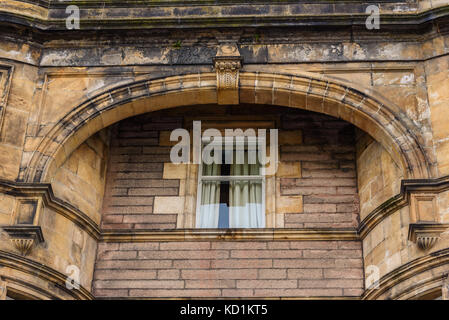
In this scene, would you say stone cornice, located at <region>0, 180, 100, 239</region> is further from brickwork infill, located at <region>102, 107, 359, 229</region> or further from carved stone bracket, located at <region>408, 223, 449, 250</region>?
carved stone bracket, located at <region>408, 223, 449, 250</region>

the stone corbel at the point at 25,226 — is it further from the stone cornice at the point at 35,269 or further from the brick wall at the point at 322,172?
the brick wall at the point at 322,172

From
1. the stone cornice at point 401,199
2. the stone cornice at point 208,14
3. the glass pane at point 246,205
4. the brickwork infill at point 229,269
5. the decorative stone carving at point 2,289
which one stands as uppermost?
the stone cornice at point 208,14

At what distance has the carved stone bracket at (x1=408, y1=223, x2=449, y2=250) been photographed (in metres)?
13.0

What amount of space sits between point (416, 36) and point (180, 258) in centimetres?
485

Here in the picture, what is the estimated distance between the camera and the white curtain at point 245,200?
1516 cm

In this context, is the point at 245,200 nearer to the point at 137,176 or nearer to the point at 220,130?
the point at 220,130

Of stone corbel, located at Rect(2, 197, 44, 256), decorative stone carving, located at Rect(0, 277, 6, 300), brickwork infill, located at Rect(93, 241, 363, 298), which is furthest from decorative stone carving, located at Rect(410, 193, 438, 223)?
decorative stone carving, located at Rect(0, 277, 6, 300)

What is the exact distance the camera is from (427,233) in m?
13.0

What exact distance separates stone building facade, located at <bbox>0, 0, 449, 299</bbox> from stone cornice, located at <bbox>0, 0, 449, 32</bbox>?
0.02 m

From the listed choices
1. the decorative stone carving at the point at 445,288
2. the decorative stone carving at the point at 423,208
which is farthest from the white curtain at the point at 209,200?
the decorative stone carving at the point at 445,288

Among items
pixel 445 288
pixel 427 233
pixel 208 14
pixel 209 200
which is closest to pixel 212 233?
pixel 209 200

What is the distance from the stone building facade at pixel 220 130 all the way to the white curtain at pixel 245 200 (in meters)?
0.23

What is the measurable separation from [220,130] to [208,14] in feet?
6.01
